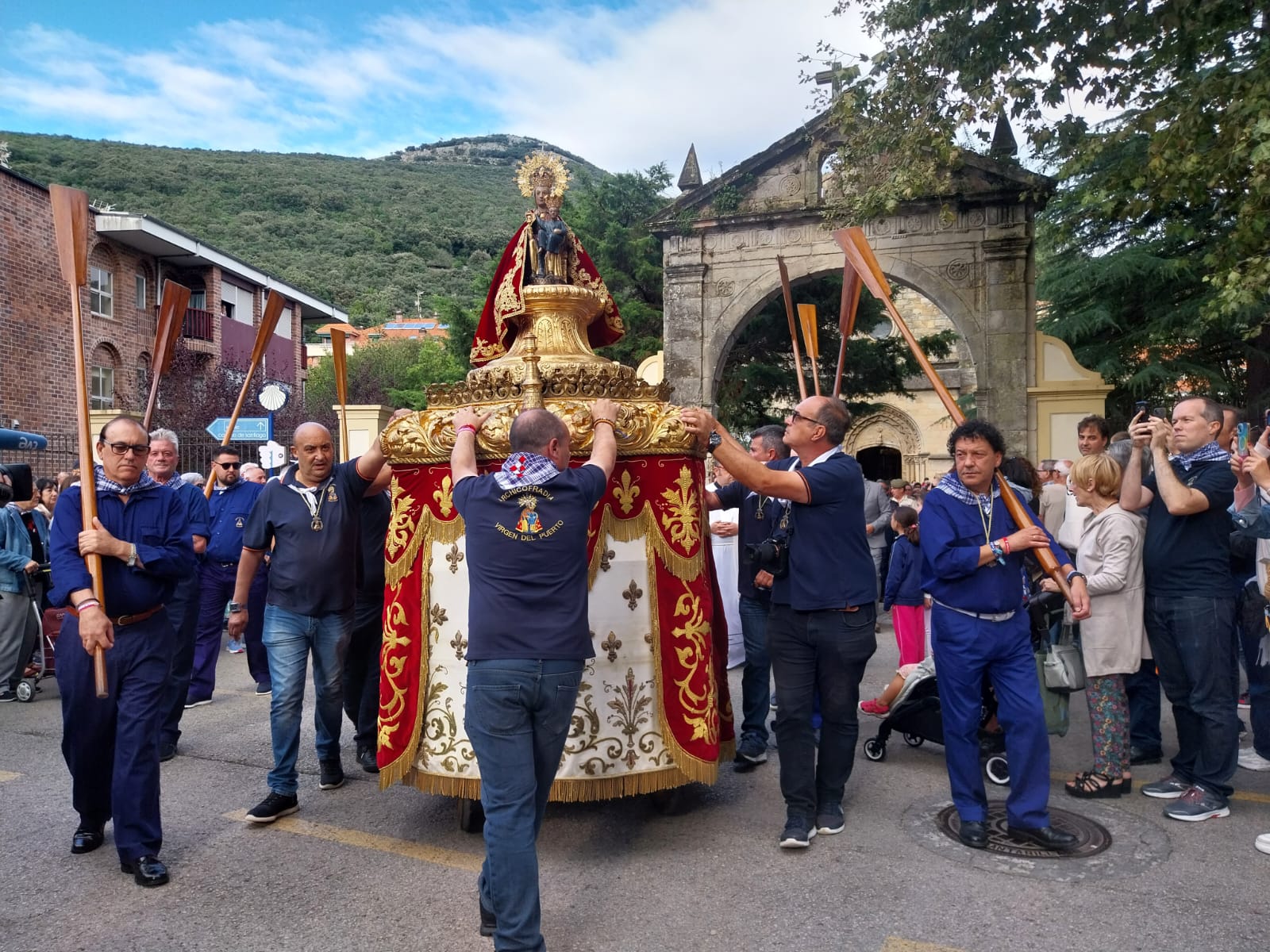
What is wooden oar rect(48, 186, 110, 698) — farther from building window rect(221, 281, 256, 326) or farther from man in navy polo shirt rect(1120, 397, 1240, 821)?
building window rect(221, 281, 256, 326)

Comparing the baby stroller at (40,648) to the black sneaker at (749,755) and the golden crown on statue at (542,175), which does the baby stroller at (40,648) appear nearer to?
the golden crown on statue at (542,175)

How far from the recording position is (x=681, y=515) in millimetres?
4309

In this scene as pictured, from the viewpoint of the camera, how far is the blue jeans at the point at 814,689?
425cm

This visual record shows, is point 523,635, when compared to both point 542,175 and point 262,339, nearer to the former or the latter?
point 542,175

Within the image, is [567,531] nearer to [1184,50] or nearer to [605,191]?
[1184,50]

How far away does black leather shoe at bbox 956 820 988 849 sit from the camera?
13.5 feet

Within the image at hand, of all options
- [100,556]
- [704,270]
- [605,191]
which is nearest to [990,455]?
[100,556]

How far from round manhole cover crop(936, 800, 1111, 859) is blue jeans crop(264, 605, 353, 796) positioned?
2.95m

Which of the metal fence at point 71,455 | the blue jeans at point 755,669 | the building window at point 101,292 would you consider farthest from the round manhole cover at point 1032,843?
the building window at point 101,292

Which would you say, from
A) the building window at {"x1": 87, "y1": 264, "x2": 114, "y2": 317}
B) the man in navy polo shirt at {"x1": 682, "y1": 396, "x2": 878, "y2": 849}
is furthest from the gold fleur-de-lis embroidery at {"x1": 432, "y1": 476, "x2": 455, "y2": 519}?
the building window at {"x1": 87, "y1": 264, "x2": 114, "y2": 317}

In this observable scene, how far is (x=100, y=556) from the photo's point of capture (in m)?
3.94

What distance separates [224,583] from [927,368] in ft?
17.4

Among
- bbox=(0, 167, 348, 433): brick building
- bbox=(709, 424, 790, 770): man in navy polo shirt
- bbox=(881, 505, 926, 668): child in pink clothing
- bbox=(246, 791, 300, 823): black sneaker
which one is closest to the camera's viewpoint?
bbox=(246, 791, 300, 823): black sneaker

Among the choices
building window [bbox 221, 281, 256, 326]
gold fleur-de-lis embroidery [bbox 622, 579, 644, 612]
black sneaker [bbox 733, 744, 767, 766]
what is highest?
building window [bbox 221, 281, 256, 326]
